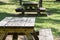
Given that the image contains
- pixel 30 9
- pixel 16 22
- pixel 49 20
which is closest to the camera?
pixel 16 22

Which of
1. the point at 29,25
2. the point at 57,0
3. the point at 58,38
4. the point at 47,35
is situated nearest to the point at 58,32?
the point at 58,38

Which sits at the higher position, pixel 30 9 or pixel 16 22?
pixel 16 22

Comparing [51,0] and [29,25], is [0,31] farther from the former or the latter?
[51,0]

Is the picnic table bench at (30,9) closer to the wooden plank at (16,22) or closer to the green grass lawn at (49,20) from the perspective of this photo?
A: the green grass lawn at (49,20)

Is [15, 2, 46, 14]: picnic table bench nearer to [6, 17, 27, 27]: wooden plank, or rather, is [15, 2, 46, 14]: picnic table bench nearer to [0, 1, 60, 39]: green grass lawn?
[0, 1, 60, 39]: green grass lawn

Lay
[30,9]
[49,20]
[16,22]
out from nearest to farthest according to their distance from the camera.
→ [16,22], [49,20], [30,9]

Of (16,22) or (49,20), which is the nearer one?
(16,22)

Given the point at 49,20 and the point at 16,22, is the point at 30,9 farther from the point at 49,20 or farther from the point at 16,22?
the point at 16,22

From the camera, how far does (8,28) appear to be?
4082mm

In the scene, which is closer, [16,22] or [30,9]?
[16,22]

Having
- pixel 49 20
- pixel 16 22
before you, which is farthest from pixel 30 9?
pixel 16 22

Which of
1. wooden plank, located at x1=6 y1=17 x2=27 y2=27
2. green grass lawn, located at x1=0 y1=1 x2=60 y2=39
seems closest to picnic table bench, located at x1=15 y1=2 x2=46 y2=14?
green grass lawn, located at x1=0 y1=1 x2=60 y2=39

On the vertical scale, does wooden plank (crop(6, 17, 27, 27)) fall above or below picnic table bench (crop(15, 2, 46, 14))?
above

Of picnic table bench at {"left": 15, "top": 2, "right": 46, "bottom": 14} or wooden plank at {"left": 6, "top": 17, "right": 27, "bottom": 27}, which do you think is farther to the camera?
picnic table bench at {"left": 15, "top": 2, "right": 46, "bottom": 14}
